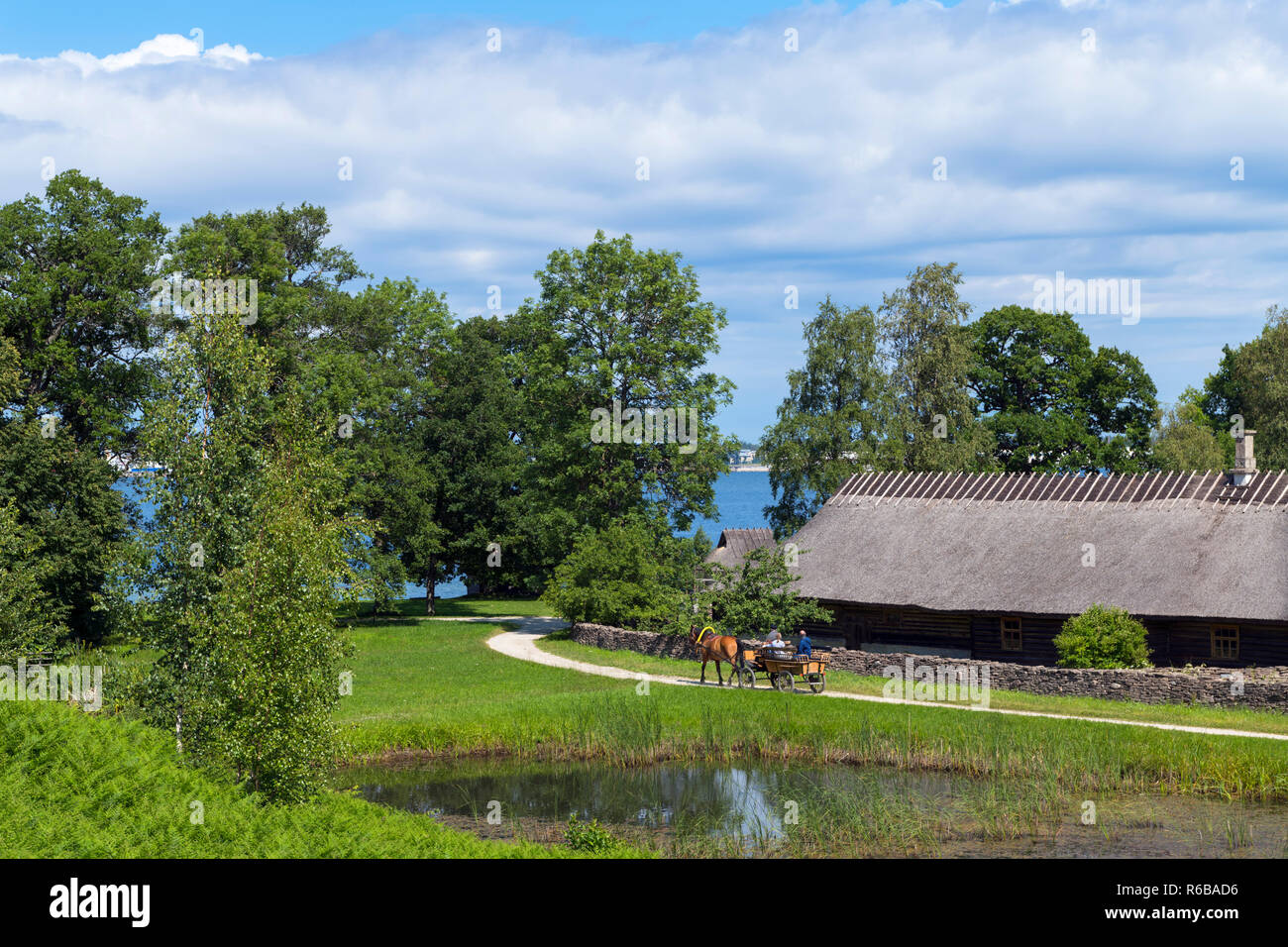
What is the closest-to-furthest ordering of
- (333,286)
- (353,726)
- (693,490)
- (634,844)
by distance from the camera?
1. (634,844)
2. (353,726)
3. (693,490)
4. (333,286)

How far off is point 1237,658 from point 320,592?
25103mm

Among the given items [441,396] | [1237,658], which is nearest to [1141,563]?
[1237,658]

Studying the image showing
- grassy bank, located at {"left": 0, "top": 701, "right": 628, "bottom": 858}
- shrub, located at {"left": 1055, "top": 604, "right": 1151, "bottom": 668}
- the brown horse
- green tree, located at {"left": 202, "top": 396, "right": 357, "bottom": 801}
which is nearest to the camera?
grassy bank, located at {"left": 0, "top": 701, "right": 628, "bottom": 858}

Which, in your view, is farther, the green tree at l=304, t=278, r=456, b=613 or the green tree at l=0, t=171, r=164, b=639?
the green tree at l=304, t=278, r=456, b=613

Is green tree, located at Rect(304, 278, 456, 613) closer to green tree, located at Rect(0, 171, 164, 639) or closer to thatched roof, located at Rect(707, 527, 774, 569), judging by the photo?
green tree, located at Rect(0, 171, 164, 639)

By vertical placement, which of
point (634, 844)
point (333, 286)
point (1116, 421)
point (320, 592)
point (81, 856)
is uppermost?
point (333, 286)

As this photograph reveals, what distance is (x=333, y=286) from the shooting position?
50875 mm

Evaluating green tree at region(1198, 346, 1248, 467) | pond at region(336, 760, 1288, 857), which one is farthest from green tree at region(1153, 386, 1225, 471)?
pond at region(336, 760, 1288, 857)

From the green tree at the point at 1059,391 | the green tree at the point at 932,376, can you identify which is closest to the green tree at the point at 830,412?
the green tree at the point at 932,376

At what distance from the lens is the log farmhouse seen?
1253 inches

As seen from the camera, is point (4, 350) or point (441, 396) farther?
point (441, 396)

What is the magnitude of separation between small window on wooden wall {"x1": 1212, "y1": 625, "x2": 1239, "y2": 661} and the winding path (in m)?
7.46
